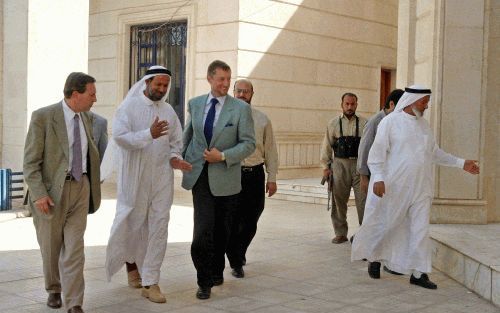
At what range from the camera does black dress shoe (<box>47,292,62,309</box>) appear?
5.49 metres

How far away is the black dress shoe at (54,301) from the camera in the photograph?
5.49m

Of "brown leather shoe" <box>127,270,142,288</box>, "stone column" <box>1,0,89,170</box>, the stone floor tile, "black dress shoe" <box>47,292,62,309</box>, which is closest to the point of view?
"black dress shoe" <box>47,292,62,309</box>

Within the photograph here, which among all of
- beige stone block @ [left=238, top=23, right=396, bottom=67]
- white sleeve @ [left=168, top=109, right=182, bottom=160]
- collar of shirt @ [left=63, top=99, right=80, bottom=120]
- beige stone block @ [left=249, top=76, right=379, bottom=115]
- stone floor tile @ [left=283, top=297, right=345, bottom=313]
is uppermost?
beige stone block @ [left=238, top=23, right=396, bottom=67]

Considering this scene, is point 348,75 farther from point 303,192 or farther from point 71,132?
point 71,132

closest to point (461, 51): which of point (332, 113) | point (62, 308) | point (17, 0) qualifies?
point (62, 308)

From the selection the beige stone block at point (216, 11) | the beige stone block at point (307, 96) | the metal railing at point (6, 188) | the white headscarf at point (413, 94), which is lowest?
the metal railing at point (6, 188)

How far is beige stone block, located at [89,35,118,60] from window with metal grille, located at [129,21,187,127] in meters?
0.41

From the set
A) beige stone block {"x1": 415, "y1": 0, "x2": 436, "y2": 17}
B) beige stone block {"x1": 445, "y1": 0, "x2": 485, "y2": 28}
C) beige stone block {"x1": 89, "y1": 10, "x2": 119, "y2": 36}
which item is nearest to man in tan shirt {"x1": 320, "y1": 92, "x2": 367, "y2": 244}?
beige stone block {"x1": 415, "y1": 0, "x2": 436, "y2": 17}

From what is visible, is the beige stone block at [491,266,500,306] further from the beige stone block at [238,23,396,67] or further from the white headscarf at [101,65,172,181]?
the beige stone block at [238,23,396,67]

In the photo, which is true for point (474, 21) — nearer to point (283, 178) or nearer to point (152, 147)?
point (152, 147)

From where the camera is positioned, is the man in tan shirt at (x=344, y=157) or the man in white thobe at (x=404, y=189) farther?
the man in tan shirt at (x=344, y=157)

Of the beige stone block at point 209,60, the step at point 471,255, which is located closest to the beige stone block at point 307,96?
the beige stone block at point 209,60

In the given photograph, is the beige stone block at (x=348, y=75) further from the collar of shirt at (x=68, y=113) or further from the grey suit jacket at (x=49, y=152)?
the grey suit jacket at (x=49, y=152)

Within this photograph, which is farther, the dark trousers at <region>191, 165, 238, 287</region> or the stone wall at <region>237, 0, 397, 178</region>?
the stone wall at <region>237, 0, 397, 178</region>
